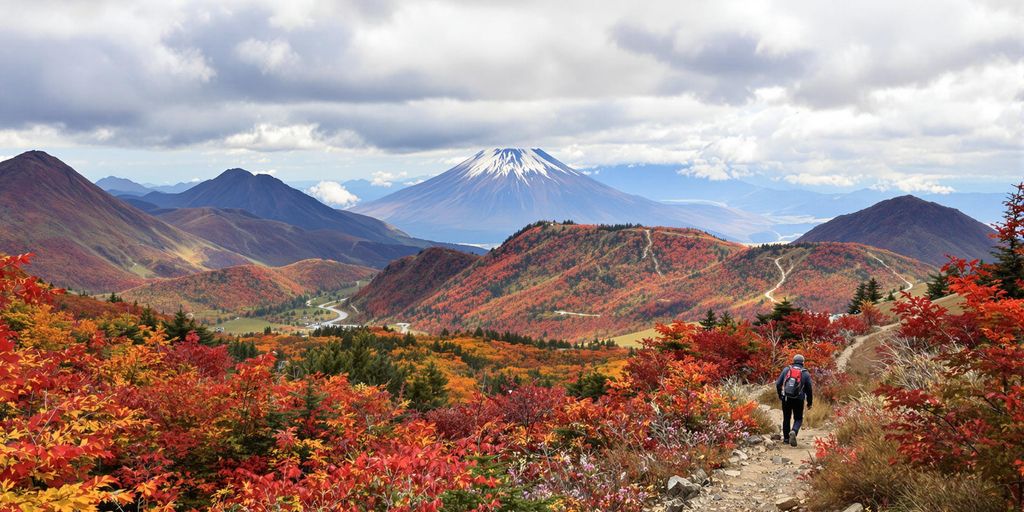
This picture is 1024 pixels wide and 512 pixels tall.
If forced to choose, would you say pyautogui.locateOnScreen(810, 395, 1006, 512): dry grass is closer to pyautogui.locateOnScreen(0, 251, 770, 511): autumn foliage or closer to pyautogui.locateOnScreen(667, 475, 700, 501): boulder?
pyautogui.locateOnScreen(667, 475, 700, 501): boulder

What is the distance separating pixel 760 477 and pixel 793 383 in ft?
10.8

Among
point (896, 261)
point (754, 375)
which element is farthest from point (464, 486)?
point (896, 261)

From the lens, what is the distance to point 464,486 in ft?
20.9

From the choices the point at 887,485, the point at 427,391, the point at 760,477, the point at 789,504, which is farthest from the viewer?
the point at 427,391

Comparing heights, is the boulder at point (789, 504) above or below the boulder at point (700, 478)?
above

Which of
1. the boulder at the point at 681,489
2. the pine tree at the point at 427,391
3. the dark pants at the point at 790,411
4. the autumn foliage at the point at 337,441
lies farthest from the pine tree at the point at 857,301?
the boulder at the point at 681,489

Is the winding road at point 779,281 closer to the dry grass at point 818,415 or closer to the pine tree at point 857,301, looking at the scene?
the pine tree at point 857,301

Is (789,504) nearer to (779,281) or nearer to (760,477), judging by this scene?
(760,477)

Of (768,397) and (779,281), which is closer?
(768,397)

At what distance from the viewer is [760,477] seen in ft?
34.9

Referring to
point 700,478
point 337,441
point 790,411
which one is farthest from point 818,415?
point 337,441

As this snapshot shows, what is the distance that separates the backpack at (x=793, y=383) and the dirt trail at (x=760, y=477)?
119cm

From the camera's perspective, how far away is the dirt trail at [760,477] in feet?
31.0

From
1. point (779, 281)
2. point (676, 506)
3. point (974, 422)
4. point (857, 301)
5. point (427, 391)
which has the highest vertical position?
point (974, 422)
